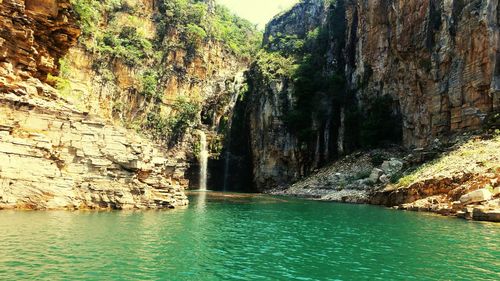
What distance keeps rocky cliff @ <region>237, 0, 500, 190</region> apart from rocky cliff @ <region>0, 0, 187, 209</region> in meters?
34.9

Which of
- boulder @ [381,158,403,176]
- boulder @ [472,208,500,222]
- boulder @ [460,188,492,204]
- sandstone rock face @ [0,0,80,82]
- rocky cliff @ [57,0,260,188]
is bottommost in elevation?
boulder @ [472,208,500,222]

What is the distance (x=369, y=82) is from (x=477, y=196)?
1534 inches

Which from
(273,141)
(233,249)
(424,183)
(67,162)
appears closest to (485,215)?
(424,183)

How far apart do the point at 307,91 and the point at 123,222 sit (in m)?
53.8

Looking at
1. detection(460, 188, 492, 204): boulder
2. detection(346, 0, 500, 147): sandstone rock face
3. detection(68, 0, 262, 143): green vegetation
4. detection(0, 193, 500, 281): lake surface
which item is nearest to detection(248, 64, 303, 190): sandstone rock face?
detection(68, 0, 262, 143): green vegetation

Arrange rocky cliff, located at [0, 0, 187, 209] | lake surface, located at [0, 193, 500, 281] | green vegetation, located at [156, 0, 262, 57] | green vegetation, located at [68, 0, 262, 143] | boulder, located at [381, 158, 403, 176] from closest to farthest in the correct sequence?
lake surface, located at [0, 193, 500, 281] < rocky cliff, located at [0, 0, 187, 209] < boulder, located at [381, 158, 403, 176] < green vegetation, located at [68, 0, 262, 143] < green vegetation, located at [156, 0, 262, 57]

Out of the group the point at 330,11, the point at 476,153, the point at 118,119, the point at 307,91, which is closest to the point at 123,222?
the point at 476,153

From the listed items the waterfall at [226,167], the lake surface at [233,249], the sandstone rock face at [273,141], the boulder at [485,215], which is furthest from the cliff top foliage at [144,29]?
the boulder at [485,215]

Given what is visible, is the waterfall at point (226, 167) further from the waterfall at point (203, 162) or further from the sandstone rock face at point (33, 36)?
the sandstone rock face at point (33, 36)

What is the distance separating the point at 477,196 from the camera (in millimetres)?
28562

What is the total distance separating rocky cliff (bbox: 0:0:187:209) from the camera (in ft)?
81.7

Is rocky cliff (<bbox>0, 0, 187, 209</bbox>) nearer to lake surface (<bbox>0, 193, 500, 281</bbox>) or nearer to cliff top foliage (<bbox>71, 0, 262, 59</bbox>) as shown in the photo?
lake surface (<bbox>0, 193, 500, 281</bbox>)

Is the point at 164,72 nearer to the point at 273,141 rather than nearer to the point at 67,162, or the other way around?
the point at 273,141

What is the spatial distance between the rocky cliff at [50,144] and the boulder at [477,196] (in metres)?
21.6
